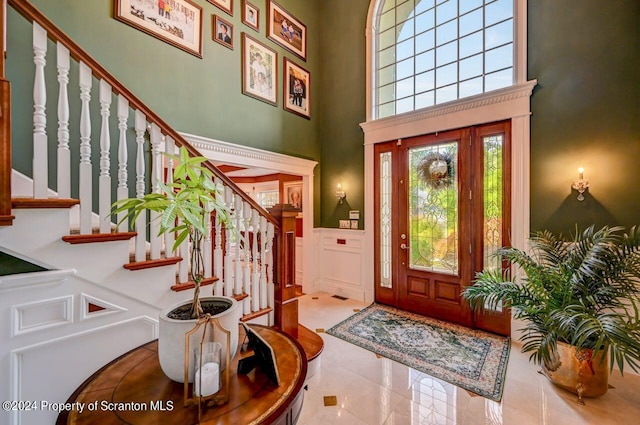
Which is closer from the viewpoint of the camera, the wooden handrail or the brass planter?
the wooden handrail

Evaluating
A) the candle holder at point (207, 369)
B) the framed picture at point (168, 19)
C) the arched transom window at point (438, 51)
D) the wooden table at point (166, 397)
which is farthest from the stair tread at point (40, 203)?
the arched transom window at point (438, 51)

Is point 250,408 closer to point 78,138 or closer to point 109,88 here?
point 109,88

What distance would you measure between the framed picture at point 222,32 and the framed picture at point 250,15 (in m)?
0.29

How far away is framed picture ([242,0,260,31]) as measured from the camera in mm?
3465

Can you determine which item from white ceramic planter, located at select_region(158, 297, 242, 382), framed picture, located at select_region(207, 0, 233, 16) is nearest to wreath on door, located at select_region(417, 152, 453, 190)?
framed picture, located at select_region(207, 0, 233, 16)

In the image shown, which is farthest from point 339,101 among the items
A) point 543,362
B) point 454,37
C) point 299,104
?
point 543,362

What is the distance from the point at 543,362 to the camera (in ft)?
7.23

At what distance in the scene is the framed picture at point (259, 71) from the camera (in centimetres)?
348

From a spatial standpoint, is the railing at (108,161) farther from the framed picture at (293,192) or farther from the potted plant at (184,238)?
the framed picture at (293,192)

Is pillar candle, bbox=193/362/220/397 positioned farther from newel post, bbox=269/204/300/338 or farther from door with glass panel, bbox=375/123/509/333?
door with glass panel, bbox=375/123/509/333

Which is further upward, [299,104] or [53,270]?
[299,104]

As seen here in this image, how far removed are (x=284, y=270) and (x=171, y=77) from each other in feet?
7.82

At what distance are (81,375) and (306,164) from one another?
140 inches

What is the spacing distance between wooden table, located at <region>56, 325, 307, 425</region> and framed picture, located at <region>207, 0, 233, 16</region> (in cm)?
377
